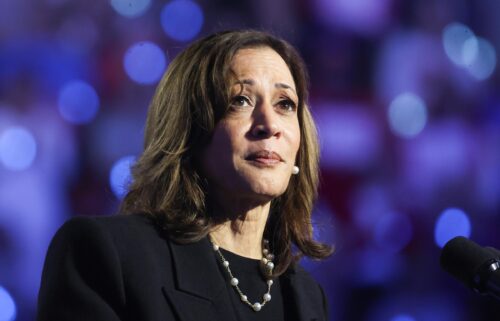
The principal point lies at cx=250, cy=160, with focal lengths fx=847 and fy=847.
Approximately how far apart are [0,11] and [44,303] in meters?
1.62

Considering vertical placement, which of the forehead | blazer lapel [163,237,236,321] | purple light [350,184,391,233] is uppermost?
the forehead

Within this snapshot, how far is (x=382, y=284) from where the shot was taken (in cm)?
358

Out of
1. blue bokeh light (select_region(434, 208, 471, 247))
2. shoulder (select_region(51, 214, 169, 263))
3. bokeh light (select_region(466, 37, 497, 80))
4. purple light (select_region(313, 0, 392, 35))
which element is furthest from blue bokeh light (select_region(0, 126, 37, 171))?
bokeh light (select_region(466, 37, 497, 80))

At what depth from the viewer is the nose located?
194cm

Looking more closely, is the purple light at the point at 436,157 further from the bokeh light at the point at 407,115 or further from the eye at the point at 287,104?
the eye at the point at 287,104

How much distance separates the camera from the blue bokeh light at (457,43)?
3727 millimetres

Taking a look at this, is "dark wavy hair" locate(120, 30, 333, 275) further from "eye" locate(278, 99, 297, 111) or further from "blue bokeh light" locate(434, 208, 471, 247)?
"blue bokeh light" locate(434, 208, 471, 247)

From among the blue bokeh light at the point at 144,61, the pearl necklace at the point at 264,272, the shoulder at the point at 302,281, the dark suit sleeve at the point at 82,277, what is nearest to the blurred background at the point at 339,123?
the blue bokeh light at the point at 144,61

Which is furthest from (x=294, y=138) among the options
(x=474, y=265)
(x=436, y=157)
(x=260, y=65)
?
(x=436, y=157)

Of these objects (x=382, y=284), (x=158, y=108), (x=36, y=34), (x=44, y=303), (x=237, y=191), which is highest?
(x=36, y=34)

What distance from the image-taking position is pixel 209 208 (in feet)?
6.61

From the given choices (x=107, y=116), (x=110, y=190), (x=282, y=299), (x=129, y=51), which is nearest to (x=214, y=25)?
(x=129, y=51)

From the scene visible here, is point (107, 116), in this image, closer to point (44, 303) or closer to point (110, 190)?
point (110, 190)

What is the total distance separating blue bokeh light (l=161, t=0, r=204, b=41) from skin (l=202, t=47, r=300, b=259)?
1.14m
